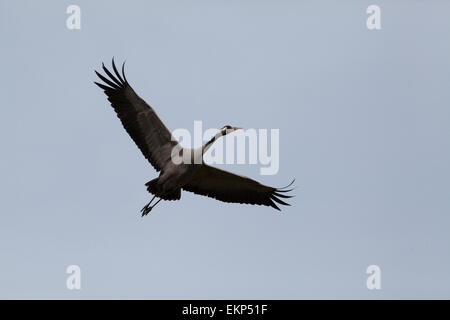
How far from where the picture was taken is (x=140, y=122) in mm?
15125

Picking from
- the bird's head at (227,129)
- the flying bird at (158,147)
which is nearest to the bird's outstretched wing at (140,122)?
the flying bird at (158,147)

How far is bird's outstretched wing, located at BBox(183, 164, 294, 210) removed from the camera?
51.2 feet

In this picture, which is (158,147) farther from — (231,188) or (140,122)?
(231,188)

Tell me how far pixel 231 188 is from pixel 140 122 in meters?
2.70

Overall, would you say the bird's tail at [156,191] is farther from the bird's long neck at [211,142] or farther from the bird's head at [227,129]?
the bird's head at [227,129]

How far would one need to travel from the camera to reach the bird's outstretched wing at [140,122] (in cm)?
1501

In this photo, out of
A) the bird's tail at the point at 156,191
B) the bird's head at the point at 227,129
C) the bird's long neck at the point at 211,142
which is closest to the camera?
the bird's long neck at the point at 211,142

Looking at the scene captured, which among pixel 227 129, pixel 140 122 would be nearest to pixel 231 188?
pixel 227 129

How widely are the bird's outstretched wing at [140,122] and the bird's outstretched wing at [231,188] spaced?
95 centimetres
